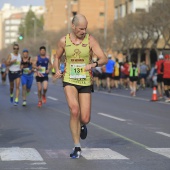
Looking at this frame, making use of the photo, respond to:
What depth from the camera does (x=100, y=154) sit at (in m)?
10.4

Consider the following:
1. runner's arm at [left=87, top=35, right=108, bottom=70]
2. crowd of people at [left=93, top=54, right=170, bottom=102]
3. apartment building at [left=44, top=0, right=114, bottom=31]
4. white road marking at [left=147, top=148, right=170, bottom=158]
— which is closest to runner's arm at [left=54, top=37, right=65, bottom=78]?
runner's arm at [left=87, top=35, right=108, bottom=70]

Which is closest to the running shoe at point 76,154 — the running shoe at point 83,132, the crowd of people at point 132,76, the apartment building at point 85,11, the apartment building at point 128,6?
the running shoe at point 83,132

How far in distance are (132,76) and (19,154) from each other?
931 inches

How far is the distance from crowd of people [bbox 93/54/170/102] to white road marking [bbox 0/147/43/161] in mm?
17505

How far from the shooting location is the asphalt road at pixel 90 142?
941 centimetres

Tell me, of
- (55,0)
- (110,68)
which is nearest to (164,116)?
(110,68)

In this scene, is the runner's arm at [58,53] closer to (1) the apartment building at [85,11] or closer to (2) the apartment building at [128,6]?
(2) the apartment building at [128,6]

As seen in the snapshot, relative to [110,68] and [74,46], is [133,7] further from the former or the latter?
[74,46]

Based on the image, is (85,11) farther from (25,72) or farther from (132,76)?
(25,72)

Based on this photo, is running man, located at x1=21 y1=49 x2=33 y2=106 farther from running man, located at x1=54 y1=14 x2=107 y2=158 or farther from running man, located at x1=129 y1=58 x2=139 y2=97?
running man, located at x1=54 y1=14 x2=107 y2=158

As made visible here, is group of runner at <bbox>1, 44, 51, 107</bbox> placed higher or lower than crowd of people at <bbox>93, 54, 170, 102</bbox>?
higher

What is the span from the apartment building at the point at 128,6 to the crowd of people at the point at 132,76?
26.9 m

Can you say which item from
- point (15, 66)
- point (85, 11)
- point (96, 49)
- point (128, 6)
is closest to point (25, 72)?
point (15, 66)

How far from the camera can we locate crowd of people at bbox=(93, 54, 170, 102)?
1160 inches
